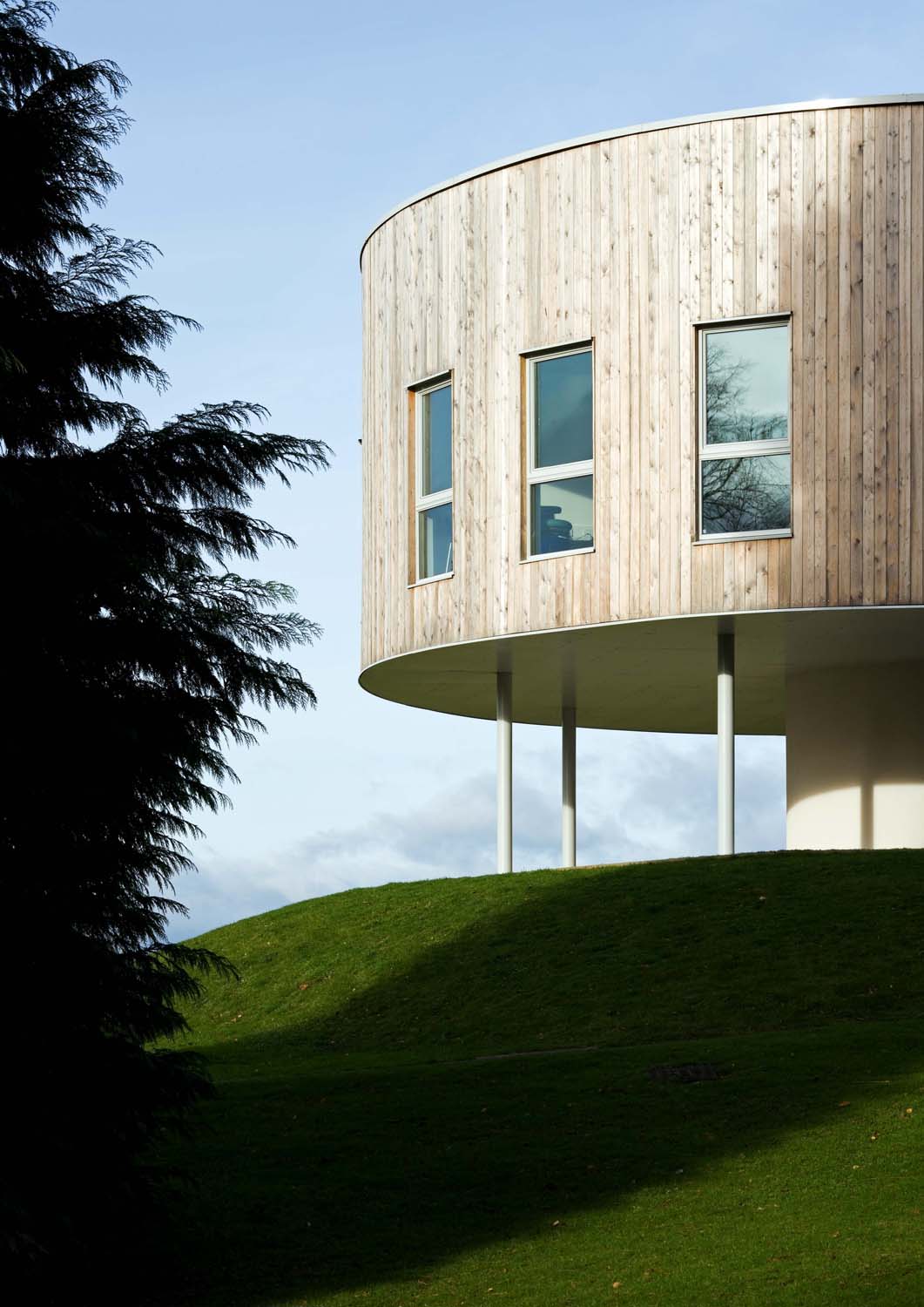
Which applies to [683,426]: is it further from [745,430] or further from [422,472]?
[422,472]

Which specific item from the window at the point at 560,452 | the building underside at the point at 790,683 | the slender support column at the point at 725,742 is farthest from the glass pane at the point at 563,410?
the slender support column at the point at 725,742

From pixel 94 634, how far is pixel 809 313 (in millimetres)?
11419

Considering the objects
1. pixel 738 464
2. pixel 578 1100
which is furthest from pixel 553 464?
pixel 578 1100

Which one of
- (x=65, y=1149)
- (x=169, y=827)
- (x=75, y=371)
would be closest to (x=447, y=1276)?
(x=65, y=1149)

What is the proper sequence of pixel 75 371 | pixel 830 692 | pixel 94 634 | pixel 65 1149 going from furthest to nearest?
pixel 830 692, pixel 75 371, pixel 94 634, pixel 65 1149

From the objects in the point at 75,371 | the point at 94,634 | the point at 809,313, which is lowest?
the point at 94,634

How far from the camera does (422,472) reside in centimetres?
2284

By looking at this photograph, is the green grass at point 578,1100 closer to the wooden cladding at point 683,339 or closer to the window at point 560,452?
the wooden cladding at point 683,339

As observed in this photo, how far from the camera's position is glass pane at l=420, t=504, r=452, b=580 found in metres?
22.2

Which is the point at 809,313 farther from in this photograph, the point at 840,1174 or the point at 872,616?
the point at 840,1174

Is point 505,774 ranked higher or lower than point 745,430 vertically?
lower

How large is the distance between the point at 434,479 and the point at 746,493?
4518 millimetres

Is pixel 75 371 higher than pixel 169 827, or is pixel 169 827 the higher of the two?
pixel 75 371

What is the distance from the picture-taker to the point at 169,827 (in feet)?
35.7
